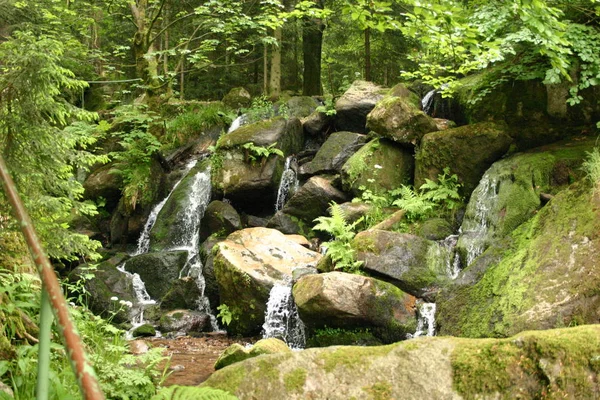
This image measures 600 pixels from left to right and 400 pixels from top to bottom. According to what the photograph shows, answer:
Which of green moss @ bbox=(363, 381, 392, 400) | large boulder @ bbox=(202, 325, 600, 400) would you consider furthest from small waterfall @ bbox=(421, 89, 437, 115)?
green moss @ bbox=(363, 381, 392, 400)

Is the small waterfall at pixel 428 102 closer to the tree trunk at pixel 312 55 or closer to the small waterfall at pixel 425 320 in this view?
the tree trunk at pixel 312 55

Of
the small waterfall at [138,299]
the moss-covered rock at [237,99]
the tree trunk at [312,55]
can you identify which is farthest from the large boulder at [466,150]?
the tree trunk at [312,55]

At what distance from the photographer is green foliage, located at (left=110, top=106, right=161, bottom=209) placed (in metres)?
13.6

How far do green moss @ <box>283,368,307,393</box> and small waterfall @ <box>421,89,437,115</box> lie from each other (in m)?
11.5

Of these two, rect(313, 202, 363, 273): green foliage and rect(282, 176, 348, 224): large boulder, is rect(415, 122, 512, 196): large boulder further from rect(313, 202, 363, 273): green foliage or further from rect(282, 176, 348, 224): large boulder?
rect(313, 202, 363, 273): green foliage

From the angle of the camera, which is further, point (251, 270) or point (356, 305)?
point (251, 270)

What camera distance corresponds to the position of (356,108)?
14.4 meters

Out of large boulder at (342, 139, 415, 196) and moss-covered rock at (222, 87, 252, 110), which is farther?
moss-covered rock at (222, 87, 252, 110)

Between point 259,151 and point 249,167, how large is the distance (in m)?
0.59

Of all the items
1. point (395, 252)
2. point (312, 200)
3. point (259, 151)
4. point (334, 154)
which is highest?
point (259, 151)

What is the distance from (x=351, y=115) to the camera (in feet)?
47.6

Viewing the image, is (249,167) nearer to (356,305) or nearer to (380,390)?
(356,305)

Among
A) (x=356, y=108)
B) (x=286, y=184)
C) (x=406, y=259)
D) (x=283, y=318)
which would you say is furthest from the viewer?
(x=356, y=108)

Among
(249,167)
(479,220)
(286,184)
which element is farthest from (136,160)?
(479,220)
